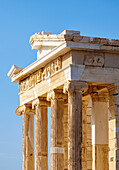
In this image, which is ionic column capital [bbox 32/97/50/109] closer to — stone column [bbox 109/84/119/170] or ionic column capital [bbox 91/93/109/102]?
ionic column capital [bbox 91/93/109/102]

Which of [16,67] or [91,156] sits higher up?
[16,67]

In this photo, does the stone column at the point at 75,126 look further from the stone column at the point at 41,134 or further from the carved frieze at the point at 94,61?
the stone column at the point at 41,134

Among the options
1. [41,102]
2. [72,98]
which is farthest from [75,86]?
[41,102]

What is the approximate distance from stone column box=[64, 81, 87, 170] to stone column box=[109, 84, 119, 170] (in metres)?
1.67

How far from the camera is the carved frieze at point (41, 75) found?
115 feet

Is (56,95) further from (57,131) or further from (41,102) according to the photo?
(41,102)

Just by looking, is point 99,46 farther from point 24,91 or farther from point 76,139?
point 24,91

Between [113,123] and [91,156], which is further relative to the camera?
[91,156]

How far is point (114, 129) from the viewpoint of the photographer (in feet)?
109

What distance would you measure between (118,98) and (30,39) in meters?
8.52

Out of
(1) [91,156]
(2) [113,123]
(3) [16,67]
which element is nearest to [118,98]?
(2) [113,123]

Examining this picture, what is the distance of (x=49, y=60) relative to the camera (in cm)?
3594

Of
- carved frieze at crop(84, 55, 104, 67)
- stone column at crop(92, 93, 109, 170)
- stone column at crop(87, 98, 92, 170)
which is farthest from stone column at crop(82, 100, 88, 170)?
carved frieze at crop(84, 55, 104, 67)

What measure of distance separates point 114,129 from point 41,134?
6567mm
